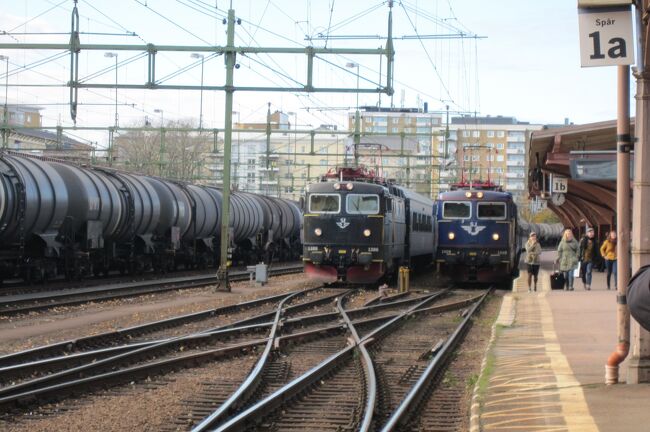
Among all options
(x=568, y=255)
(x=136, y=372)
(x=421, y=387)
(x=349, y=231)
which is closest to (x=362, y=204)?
(x=349, y=231)

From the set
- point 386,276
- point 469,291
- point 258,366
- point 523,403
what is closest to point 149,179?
point 386,276

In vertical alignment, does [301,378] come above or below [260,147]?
below

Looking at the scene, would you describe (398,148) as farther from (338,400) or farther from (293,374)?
(338,400)

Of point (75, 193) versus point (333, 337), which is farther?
point (75, 193)

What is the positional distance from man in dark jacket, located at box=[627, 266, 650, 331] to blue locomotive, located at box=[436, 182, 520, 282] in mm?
23729

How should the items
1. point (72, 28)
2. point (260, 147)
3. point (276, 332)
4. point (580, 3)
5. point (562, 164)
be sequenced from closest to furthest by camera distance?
1. point (580, 3)
2. point (276, 332)
3. point (562, 164)
4. point (72, 28)
5. point (260, 147)

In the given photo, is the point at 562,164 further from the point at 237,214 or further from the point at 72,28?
the point at 237,214

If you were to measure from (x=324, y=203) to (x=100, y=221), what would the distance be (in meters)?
6.34

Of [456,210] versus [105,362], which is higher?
[456,210]

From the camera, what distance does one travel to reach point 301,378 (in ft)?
32.9

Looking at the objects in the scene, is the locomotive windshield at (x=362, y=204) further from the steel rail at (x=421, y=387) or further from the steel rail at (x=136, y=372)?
the steel rail at (x=136, y=372)

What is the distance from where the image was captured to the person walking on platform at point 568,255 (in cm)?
2277

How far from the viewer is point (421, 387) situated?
983 centimetres

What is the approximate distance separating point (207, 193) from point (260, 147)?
331 feet
